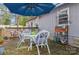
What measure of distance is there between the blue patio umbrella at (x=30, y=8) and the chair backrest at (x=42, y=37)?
0.96 feet

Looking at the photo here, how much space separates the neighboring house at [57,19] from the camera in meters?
4.26

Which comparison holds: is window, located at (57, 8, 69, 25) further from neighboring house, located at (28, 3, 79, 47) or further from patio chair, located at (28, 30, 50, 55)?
patio chair, located at (28, 30, 50, 55)

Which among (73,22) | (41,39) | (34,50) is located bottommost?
(34,50)

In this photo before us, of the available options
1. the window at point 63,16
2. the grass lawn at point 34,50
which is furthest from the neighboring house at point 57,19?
the grass lawn at point 34,50

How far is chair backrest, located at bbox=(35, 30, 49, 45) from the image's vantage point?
4289 mm

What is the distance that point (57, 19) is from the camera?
4.30 m

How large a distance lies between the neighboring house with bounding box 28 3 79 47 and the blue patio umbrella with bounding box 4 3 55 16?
8 centimetres

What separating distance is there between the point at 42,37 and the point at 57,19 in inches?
14.2

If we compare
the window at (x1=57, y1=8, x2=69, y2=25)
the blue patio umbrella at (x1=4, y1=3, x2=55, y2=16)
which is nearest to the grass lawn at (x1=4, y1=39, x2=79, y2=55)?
the window at (x1=57, y1=8, x2=69, y2=25)

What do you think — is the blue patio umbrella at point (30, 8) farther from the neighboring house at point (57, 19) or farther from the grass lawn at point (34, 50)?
the grass lawn at point (34, 50)

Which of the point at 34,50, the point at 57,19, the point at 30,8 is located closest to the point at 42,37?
the point at 34,50

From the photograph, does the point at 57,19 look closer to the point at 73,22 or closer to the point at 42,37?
the point at 73,22

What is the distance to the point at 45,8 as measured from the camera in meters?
4.30
